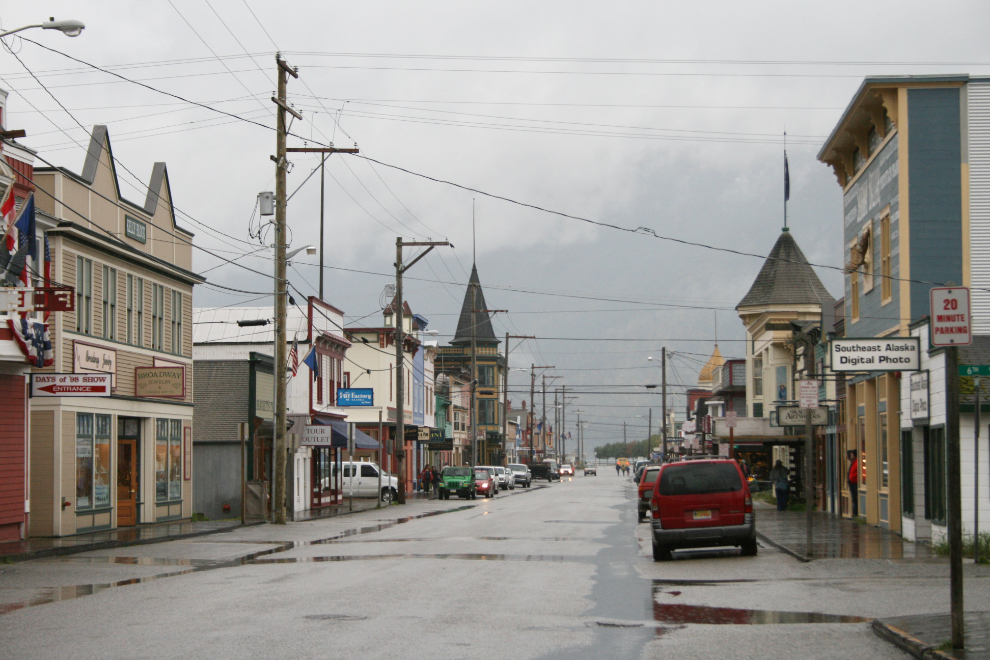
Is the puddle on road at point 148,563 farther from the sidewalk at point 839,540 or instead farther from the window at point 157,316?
the sidewalk at point 839,540

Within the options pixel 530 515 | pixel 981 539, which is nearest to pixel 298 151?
pixel 530 515

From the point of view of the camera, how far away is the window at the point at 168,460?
32.7 metres

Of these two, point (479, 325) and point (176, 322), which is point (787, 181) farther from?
point (479, 325)

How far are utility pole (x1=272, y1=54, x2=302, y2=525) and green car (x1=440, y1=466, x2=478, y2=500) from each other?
2321 centimetres

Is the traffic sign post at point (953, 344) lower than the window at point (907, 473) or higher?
higher

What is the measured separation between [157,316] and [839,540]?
19.9 meters

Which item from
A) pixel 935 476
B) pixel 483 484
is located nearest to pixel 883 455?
pixel 935 476

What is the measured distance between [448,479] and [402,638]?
4530 cm

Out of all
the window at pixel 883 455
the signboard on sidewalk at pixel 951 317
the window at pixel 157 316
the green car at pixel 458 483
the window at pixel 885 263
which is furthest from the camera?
the green car at pixel 458 483

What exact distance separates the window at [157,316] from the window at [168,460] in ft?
7.43

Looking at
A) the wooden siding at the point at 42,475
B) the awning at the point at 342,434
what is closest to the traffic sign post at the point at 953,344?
the wooden siding at the point at 42,475

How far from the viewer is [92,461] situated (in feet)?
94.3

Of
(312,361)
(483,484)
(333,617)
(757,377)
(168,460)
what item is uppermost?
(312,361)

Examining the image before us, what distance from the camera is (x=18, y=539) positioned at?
25328 mm
